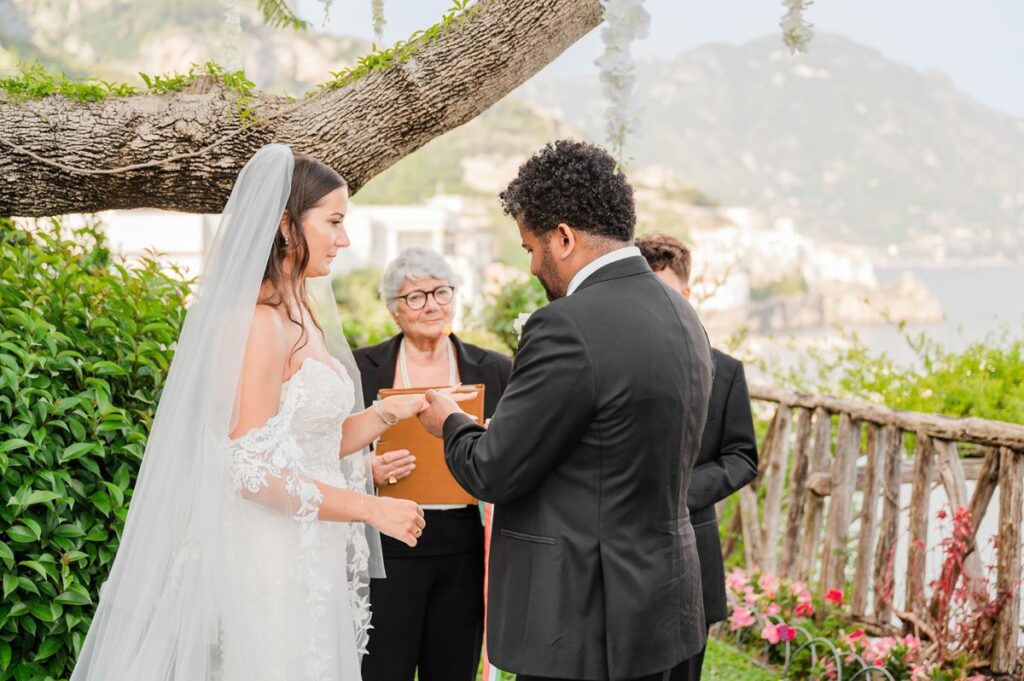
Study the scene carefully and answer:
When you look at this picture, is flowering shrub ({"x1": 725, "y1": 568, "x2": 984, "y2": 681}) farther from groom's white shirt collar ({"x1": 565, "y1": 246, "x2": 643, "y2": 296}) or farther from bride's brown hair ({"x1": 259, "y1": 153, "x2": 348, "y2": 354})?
bride's brown hair ({"x1": 259, "y1": 153, "x2": 348, "y2": 354})

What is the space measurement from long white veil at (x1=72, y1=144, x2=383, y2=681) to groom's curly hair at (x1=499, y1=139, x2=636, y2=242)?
28.4 inches

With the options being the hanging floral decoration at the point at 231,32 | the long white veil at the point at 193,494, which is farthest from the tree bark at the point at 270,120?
the long white veil at the point at 193,494

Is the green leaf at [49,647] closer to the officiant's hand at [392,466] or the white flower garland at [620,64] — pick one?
the officiant's hand at [392,466]

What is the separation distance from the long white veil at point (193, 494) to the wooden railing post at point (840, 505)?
352cm

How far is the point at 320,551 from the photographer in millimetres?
2688

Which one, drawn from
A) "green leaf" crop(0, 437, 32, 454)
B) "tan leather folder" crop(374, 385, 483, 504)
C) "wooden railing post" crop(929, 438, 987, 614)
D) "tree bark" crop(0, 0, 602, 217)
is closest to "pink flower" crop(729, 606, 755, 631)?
"wooden railing post" crop(929, 438, 987, 614)

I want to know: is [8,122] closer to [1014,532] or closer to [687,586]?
[687,586]

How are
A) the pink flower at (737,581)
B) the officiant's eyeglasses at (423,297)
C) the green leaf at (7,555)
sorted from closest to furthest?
the green leaf at (7,555), the officiant's eyeglasses at (423,297), the pink flower at (737,581)

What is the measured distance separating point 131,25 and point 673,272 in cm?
5724

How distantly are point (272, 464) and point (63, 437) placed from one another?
1007 mm

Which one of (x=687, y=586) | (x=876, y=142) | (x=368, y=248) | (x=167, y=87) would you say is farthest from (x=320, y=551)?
(x=876, y=142)

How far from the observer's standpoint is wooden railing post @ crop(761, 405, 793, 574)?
580 cm

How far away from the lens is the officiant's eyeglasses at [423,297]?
3.46 meters

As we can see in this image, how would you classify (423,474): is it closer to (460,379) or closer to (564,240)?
(460,379)
